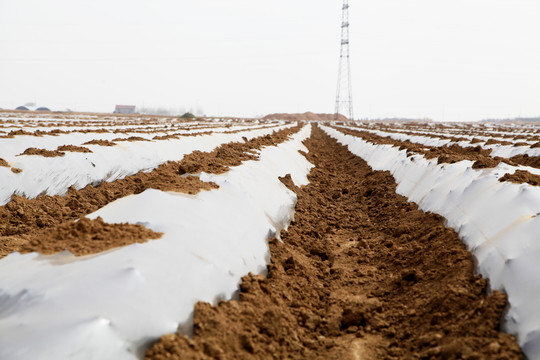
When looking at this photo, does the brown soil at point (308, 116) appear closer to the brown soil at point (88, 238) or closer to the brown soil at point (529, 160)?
the brown soil at point (529, 160)

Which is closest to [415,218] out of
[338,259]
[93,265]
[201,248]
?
[338,259]

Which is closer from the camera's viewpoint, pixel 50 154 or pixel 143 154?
pixel 50 154

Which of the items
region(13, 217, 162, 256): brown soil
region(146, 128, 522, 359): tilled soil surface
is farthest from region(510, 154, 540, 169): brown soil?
region(13, 217, 162, 256): brown soil

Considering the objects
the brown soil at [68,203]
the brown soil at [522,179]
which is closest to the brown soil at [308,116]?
the brown soil at [68,203]

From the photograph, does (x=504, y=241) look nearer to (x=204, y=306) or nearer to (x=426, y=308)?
(x=426, y=308)

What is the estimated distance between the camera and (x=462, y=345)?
272cm

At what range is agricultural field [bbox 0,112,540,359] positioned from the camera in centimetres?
246

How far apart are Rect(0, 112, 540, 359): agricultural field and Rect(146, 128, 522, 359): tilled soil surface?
0.05 ft

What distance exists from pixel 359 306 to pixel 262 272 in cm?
102

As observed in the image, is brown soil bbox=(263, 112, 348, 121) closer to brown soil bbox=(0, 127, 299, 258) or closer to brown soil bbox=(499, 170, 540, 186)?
brown soil bbox=(0, 127, 299, 258)

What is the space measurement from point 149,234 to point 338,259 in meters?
2.84

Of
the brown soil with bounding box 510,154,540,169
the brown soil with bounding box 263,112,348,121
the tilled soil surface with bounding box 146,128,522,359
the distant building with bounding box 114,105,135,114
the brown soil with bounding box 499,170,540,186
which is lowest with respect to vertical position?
the tilled soil surface with bounding box 146,128,522,359

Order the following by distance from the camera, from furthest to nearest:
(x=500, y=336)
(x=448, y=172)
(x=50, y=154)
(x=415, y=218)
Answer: (x=50, y=154) < (x=448, y=172) < (x=415, y=218) < (x=500, y=336)

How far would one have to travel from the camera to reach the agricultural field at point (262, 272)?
2465 mm
